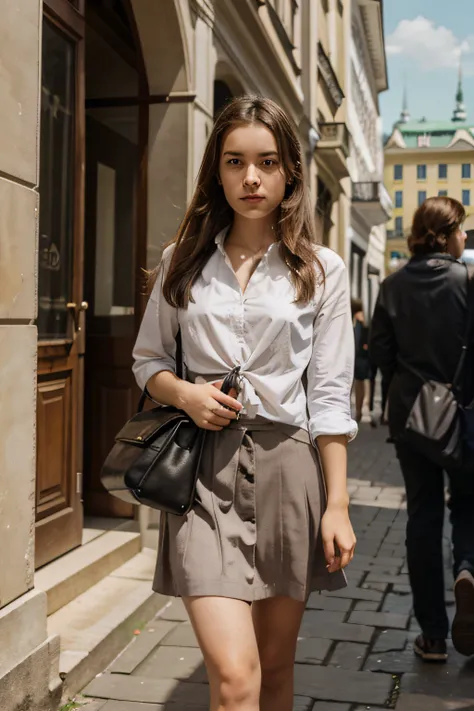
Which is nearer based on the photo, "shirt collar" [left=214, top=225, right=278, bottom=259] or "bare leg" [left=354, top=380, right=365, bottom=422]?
"shirt collar" [left=214, top=225, right=278, bottom=259]

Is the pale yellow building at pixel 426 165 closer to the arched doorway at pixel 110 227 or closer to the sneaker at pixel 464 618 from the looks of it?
the arched doorway at pixel 110 227

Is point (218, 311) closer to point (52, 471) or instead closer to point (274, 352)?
point (274, 352)

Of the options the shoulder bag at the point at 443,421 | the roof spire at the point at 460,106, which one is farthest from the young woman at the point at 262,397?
the roof spire at the point at 460,106

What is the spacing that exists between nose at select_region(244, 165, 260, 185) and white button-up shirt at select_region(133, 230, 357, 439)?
19 cm

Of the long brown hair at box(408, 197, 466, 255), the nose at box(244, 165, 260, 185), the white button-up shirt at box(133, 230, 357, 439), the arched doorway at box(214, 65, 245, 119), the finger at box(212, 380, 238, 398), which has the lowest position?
the finger at box(212, 380, 238, 398)

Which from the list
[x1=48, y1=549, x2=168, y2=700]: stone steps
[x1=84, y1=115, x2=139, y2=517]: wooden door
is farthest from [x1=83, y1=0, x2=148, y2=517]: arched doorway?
[x1=48, y1=549, x2=168, y2=700]: stone steps

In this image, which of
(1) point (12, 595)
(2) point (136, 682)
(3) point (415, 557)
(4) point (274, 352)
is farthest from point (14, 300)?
(3) point (415, 557)

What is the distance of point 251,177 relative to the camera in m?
2.43

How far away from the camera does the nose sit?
7.98 feet

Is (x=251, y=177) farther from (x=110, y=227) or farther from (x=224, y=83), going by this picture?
(x=224, y=83)

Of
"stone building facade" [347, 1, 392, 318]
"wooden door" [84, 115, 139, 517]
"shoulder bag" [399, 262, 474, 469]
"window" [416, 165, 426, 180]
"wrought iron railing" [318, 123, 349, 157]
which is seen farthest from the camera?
"window" [416, 165, 426, 180]

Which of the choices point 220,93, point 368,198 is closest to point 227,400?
point 220,93

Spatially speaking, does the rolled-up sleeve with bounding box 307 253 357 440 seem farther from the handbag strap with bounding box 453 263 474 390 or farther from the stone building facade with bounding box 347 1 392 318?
the stone building facade with bounding box 347 1 392 318

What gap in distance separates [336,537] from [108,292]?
4.35m
